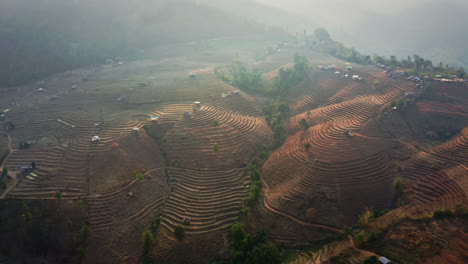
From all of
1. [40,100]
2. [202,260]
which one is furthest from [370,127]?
[40,100]

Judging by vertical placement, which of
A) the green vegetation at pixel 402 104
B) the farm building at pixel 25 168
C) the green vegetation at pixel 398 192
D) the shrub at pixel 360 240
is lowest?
the farm building at pixel 25 168

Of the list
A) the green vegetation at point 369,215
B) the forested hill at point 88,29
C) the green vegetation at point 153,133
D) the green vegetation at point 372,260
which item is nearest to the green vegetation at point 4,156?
the green vegetation at point 153,133

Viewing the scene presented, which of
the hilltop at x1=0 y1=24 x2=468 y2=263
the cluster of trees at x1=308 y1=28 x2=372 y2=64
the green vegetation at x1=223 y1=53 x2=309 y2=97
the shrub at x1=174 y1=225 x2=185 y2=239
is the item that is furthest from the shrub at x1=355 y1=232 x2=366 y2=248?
the cluster of trees at x1=308 y1=28 x2=372 y2=64

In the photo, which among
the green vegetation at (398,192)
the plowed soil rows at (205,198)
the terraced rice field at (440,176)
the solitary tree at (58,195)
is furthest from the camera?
the green vegetation at (398,192)

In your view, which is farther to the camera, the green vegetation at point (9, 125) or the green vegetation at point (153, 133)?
the green vegetation at point (9, 125)

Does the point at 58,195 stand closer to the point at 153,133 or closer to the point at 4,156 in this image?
the point at 4,156

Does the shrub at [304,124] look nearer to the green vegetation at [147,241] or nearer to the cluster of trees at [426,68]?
the cluster of trees at [426,68]

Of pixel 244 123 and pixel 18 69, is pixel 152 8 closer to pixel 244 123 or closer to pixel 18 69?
pixel 18 69
